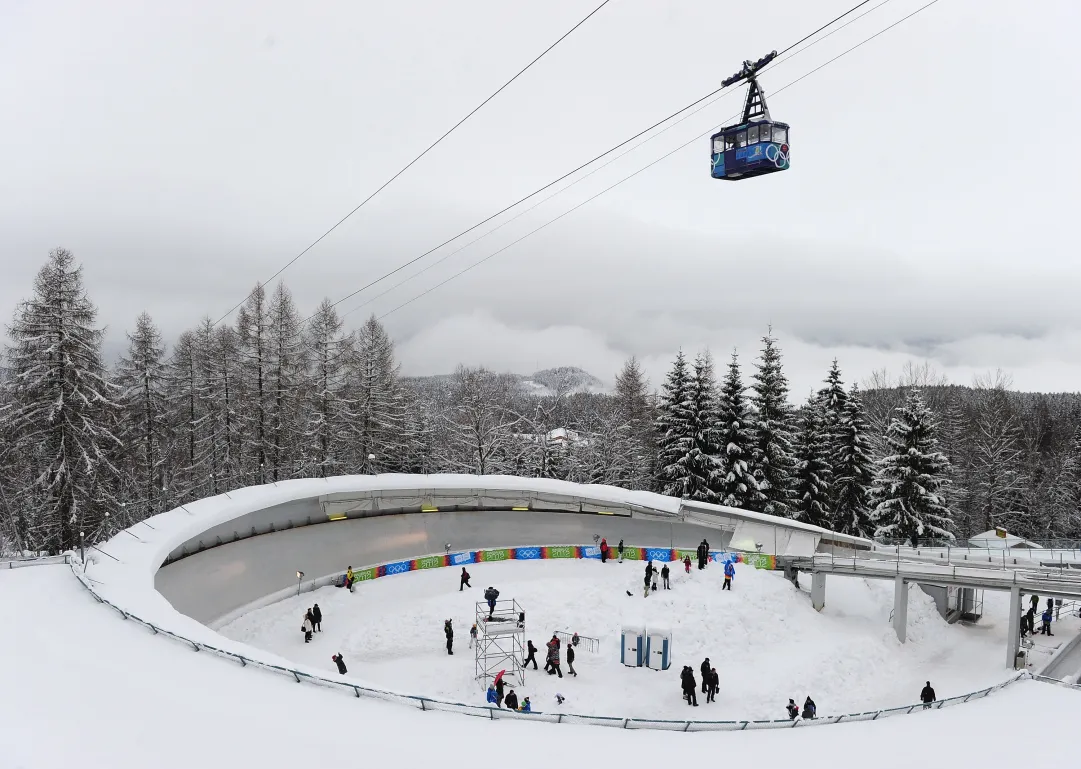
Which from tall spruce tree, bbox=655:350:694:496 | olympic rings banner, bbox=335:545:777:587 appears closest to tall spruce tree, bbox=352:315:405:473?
olympic rings banner, bbox=335:545:777:587

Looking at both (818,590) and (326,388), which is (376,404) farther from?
(818,590)

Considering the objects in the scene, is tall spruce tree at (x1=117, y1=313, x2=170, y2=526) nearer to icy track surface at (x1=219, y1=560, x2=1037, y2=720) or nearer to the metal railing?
icy track surface at (x1=219, y1=560, x2=1037, y2=720)

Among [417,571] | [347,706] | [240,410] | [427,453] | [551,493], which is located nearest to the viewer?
[347,706]

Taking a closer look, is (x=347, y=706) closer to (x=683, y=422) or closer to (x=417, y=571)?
(x=417, y=571)

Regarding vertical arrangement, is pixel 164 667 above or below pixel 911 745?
above

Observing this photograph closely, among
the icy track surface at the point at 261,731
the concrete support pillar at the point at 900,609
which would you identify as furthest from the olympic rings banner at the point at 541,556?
the icy track surface at the point at 261,731

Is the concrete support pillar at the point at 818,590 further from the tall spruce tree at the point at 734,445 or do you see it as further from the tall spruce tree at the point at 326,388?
the tall spruce tree at the point at 326,388

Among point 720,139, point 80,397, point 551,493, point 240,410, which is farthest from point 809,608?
point 240,410
